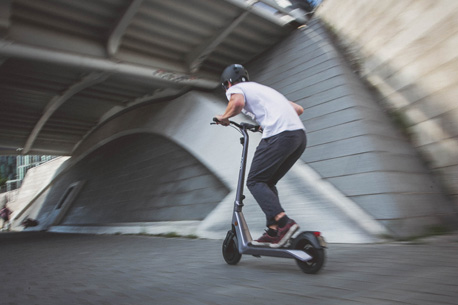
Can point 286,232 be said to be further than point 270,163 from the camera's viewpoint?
No

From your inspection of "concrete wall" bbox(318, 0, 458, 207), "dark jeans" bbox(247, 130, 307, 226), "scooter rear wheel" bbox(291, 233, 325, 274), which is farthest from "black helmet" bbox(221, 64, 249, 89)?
"concrete wall" bbox(318, 0, 458, 207)

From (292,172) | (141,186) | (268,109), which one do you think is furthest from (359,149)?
(141,186)

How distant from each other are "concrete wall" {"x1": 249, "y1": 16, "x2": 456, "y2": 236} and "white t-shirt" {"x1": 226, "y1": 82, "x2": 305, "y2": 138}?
2.24 meters

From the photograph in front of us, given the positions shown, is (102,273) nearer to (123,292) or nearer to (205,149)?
(123,292)

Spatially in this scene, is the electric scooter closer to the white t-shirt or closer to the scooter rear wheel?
the scooter rear wheel

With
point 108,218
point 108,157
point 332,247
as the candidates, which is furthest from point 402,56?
point 108,157

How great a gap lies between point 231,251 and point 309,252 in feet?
3.57

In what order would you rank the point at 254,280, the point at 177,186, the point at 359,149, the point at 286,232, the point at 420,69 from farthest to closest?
the point at 177,186 → the point at 420,69 → the point at 359,149 → the point at 286,232 → the point at 254,280

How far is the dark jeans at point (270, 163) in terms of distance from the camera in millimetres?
3170

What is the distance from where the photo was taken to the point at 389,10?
7156mm

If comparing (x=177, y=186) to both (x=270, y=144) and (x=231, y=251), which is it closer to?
(x=231, y=251)

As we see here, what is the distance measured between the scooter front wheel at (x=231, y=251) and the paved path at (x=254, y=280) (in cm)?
7

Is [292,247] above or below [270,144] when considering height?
below

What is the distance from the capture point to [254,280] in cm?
288
